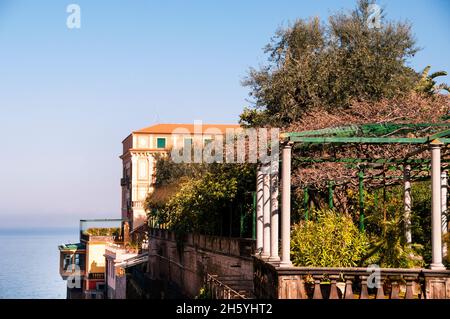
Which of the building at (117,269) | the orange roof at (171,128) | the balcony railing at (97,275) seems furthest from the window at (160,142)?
the building at (117,269)

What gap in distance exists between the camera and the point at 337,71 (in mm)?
33719

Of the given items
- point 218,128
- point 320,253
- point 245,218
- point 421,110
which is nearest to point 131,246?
point 218,128

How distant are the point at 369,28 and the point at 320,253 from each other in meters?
19.9

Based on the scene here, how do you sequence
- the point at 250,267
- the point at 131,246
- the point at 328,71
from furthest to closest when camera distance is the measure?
the point at 131,246 < the point at 328,71 < the point at 250,267

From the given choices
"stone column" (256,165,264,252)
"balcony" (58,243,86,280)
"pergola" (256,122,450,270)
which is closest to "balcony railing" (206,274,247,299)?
"pergola" (256,122,450,270)

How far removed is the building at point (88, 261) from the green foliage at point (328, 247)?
55275 mm

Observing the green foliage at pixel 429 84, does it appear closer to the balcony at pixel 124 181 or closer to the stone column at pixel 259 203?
the stone column at pixel 259 203

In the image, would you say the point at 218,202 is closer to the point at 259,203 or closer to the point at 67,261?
the point at 259,203

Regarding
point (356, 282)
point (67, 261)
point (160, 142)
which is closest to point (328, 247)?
point (356, 282)

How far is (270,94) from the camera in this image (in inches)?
1371

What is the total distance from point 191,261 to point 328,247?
25.8 meters

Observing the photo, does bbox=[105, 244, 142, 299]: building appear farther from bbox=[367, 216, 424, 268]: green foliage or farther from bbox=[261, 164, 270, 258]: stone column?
bbox=[367, 216, 424, 268]: green foliage

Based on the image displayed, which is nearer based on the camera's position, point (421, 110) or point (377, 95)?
point (421, 110)

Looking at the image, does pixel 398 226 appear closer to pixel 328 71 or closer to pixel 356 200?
pixel 356 200
